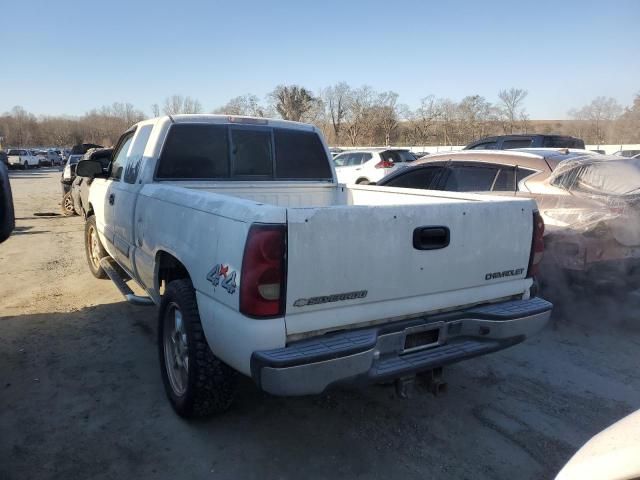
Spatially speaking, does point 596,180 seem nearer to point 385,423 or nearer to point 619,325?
point 619,325

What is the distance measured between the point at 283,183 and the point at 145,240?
1.43m

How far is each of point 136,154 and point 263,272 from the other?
2918 mm

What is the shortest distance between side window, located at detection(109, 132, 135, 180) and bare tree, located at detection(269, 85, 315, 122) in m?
67.1

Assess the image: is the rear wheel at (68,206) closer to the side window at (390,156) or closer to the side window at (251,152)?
the side window at (390,156)

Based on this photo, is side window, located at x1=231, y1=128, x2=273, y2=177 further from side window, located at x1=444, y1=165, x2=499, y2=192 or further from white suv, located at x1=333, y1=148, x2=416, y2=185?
white suv, located at x1=333, y1=148, x2=416, y2=185

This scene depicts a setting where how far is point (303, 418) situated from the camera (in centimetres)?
336

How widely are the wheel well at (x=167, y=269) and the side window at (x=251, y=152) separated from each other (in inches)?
47.0

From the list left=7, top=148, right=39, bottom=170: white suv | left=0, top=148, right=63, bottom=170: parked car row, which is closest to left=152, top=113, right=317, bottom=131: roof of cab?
left=0, top=148, right=63, bottom=170: parked car row

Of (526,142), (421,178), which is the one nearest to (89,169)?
(421,178)

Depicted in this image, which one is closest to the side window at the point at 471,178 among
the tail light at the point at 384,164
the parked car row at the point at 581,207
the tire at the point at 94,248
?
the parked car row at the point at 581,207

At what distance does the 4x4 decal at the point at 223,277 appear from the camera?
8.27ft

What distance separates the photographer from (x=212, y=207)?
282cm

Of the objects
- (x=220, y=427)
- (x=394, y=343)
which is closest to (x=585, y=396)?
Answer: (x=394, y=343)

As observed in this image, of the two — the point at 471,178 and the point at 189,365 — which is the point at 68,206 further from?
the point at 189,365
